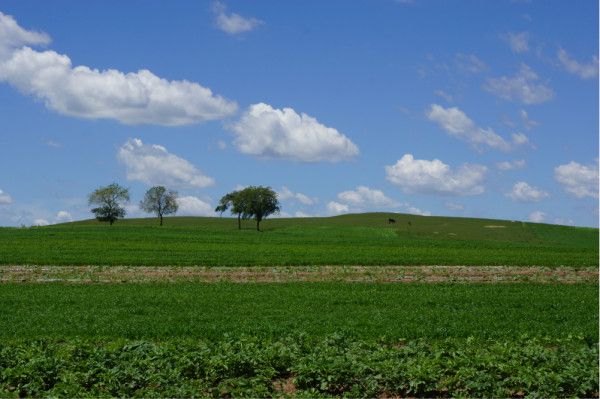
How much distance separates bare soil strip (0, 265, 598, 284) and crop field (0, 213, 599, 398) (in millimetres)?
134

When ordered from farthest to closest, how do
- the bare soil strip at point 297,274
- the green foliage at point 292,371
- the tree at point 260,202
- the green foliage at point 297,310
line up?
the tree at point 260,202
the bare soil strip at point 297,274
the green foliage at point 297,310
the green foliage at point 292,371

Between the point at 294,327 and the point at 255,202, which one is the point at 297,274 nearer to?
the point at 294,327

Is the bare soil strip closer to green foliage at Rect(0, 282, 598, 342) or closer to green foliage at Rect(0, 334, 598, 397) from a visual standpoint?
green foliage at Rect(0, 282, 598, 342)

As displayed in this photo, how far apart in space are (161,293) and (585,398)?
1720cm

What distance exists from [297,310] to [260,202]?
305 feet

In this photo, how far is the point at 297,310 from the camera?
72.1ft

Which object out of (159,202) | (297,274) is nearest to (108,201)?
(159,202)

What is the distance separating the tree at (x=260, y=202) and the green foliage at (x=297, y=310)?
3333 inches

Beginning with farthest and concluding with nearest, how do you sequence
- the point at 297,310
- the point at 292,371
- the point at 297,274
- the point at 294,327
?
1. the point at 297,274
2. the point at 297,310
3. the point at 294,327
4. the point at 292,371

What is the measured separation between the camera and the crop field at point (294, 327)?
13.0m

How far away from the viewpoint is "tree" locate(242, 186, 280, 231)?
114562 mm

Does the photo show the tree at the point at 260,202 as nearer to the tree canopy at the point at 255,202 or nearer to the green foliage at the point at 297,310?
the tree canopy at the point at 255,202

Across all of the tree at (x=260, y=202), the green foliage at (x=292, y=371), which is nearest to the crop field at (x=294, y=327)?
the green foliage at (x=292, y=371)

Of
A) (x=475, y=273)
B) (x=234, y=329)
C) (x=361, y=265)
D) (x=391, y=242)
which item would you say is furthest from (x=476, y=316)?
(x=391, y=242)
